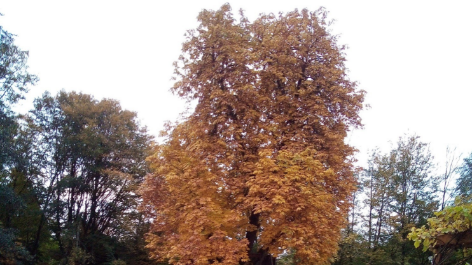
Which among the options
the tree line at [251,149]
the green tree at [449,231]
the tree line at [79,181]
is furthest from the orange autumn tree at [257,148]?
the tree line at [79,181]

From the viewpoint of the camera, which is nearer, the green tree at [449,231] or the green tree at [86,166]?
the green tree at [449,231]

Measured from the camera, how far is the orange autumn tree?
830 centimetres

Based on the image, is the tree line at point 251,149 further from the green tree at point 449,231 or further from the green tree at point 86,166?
the green tree at point 86,166

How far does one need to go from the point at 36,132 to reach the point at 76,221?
17.3ft

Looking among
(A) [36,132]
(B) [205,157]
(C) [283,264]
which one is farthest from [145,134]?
(B) [205,157]

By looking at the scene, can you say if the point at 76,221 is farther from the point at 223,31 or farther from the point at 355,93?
the point at 355,93

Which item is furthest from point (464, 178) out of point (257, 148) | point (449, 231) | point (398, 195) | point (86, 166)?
point (86, 166)

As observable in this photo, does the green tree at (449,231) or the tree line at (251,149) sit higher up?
the tree line at (251,149)

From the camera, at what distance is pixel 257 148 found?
32.0ft

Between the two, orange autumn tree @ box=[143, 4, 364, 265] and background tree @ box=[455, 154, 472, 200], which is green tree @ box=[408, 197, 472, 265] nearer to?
orange autumn tree @ box=[143, 4, 364, 265]

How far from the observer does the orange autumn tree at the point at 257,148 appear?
8305mm

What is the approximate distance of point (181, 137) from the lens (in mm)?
10188

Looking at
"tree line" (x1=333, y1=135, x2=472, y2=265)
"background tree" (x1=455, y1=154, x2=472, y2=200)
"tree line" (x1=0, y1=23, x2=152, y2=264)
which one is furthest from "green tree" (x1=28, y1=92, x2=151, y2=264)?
"background tree" (x1=455, y1=154, x2=472, y2=200)

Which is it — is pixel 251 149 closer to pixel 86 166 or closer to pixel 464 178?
pixel 86 166
